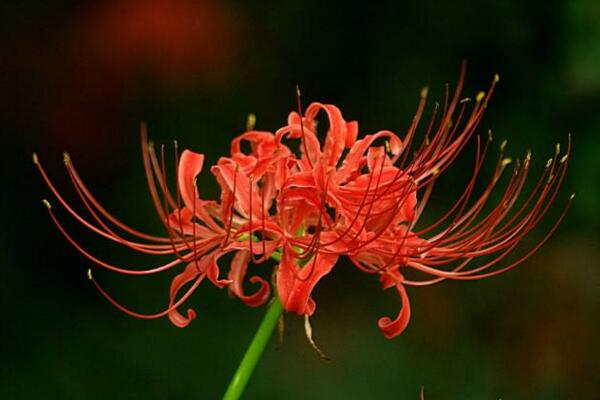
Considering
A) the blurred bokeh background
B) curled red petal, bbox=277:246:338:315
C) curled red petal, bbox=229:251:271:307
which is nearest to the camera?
curled red petal, bbox=277:246:338:315

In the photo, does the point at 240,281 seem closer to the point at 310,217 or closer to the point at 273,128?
the point at 310,217

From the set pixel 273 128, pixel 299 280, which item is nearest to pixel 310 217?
pixel 299 280

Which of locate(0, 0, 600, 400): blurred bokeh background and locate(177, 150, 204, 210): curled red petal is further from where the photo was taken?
locate(0, 0, 600, 400): blurred bokeh background

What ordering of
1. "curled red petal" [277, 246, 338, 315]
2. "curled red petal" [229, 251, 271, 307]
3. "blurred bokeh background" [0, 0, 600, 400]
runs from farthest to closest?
"blurred bokeh background" [0, 0, 600, 400] → "curled red petal" [229, 251, 271, 307] → "curled red petal" [277, 246, 338, 315]

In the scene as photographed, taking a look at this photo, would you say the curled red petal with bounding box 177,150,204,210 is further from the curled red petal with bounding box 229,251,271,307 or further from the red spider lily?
the curled red petal with bounding box 229,251,271,307

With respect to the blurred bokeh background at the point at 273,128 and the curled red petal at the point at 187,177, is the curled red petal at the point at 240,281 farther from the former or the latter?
the blurred bokeh background at the point at 273,128

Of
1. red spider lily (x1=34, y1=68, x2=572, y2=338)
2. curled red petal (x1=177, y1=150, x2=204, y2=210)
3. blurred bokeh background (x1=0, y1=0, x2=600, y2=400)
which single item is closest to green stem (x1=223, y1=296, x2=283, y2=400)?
red spider lily (x1=34, y1=68, x2=572, y2=338)

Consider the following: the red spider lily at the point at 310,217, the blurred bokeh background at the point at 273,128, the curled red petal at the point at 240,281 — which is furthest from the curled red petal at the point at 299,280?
the blurred bokeh background at the point at 273,128
